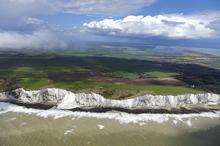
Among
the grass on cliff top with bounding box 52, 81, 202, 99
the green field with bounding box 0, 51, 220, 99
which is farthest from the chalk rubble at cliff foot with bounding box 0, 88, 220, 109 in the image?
the green field with bounding box 0, 51, 220, 99

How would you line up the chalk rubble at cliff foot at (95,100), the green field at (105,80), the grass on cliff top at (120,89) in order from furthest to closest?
the green field at (105,80) → the grass on cliff top at (120,89) → the chalk rubble at cliff foot at (95,100)

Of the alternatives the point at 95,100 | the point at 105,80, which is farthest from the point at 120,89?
the point at 105,80

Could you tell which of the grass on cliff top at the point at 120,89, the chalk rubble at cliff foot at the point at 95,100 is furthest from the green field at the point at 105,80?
the chalk rubble at cliff foot at the point at 95,100

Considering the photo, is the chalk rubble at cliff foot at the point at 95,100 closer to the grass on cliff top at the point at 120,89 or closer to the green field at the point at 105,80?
the grass on cliff top at the point at 120,89

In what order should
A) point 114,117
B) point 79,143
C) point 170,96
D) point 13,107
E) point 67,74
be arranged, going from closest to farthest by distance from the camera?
point 79,143 < point 114,117 < point 13,107 < point 170,96 < point 67,74

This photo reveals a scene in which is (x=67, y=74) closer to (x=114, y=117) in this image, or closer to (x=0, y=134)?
(x=114, y=117)

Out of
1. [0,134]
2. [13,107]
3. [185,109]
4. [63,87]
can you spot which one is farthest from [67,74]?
[0,134]

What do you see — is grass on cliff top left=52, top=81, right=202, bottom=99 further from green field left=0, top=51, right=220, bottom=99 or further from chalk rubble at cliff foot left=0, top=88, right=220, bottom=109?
Result: chalk rubble at cliff foot left=0, top=88, right=220, bottom=109

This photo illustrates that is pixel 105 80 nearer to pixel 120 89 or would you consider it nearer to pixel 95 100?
pixel 120 89
